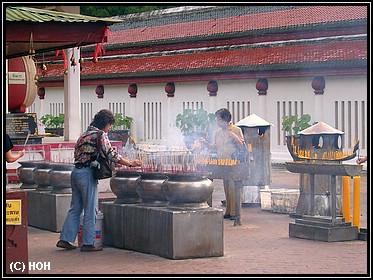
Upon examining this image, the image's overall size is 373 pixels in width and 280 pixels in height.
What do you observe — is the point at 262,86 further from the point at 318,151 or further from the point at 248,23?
the point at 318,151

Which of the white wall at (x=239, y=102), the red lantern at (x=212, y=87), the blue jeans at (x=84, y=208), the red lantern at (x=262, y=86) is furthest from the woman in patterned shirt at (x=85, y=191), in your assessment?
the red lantern at (x=212, y=87)

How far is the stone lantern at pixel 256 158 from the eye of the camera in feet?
55.5

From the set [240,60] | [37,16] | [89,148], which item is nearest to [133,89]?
[240,60]

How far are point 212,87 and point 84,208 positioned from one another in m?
17.9

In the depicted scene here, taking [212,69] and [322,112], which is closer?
[322,112]

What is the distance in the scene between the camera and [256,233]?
43.8 ft

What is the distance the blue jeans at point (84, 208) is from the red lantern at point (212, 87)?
1771 centimetres

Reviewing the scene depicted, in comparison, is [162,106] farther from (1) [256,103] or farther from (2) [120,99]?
(1) [256,103]

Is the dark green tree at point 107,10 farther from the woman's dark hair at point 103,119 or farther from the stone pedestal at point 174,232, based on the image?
the stone pedestal at point 174,232

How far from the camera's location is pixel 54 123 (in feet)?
108

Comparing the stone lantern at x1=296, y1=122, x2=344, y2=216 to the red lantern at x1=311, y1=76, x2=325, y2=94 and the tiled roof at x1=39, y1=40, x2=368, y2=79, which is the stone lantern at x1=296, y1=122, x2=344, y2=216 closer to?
the tiled roof at x1=39, y1=40, x2=368, y2=79

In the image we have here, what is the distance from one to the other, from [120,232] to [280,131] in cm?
1561

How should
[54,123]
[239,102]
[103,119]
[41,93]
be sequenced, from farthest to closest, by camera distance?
[41,93], [54,123], [239,102], [103,119]

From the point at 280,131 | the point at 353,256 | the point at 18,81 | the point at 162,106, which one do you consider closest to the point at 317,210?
the point at 353,256
